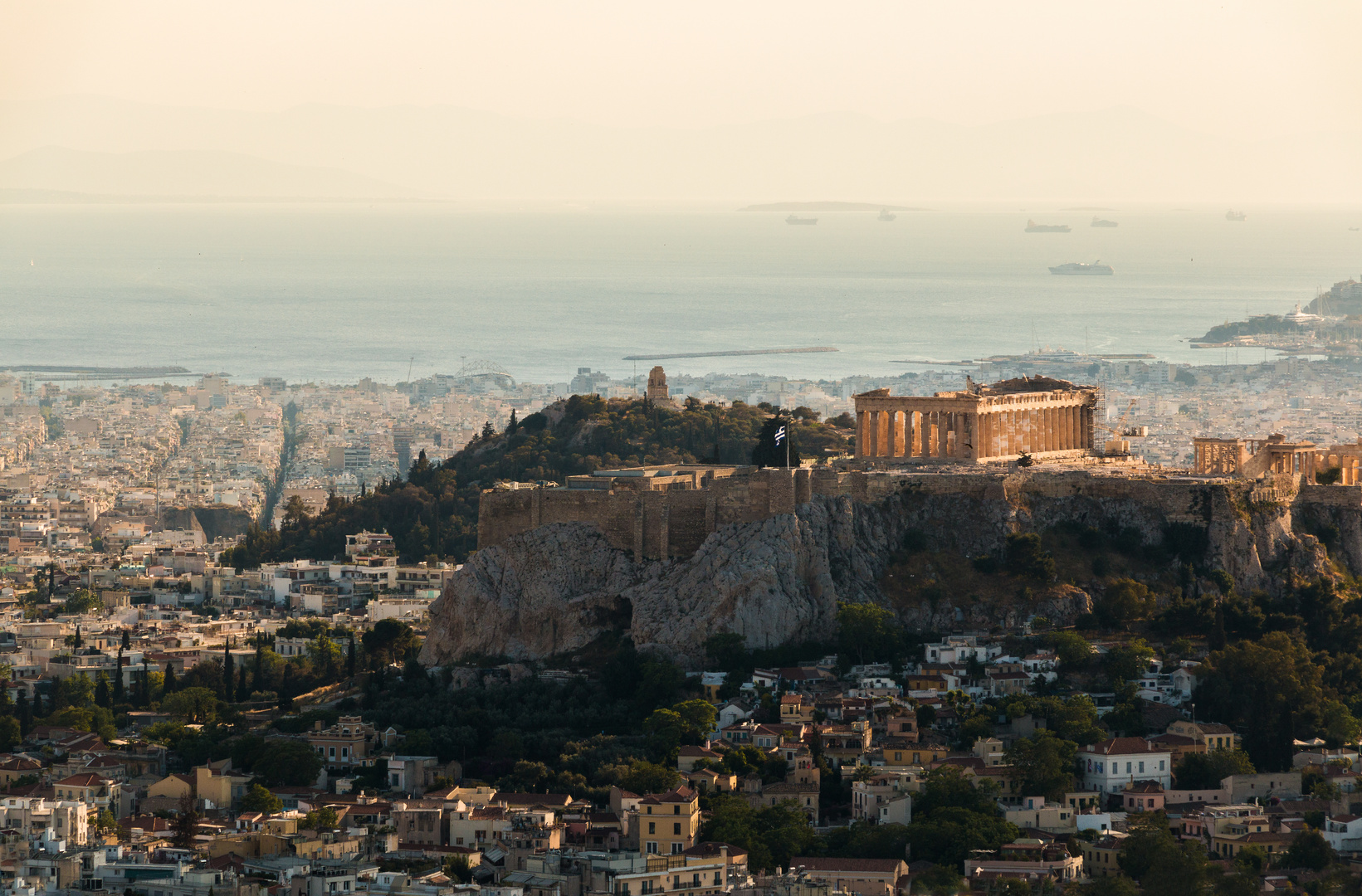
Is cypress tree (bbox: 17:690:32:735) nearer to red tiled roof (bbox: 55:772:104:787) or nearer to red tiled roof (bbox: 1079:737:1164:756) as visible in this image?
red tiled roof (bbox: 55:772:104:787)

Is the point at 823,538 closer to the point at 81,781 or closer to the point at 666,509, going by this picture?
the point at 666,509

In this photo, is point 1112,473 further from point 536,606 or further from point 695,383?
point 695,383

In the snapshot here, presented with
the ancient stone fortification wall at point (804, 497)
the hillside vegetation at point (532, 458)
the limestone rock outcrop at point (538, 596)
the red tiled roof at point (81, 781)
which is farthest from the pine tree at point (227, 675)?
the hillside vegetation at point (532, 458)

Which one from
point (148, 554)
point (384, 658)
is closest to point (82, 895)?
point (384, 658)

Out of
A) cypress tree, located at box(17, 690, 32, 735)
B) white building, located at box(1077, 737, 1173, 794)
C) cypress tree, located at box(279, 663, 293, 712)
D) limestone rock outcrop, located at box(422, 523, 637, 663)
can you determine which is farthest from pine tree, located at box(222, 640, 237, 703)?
white building, located at box(1077, 737, 1173, 794)

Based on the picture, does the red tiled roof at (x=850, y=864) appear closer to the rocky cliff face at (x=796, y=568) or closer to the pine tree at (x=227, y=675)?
the rocky cliff face at (x=796, y=568)

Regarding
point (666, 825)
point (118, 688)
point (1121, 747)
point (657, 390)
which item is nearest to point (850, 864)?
point (666, 825)
